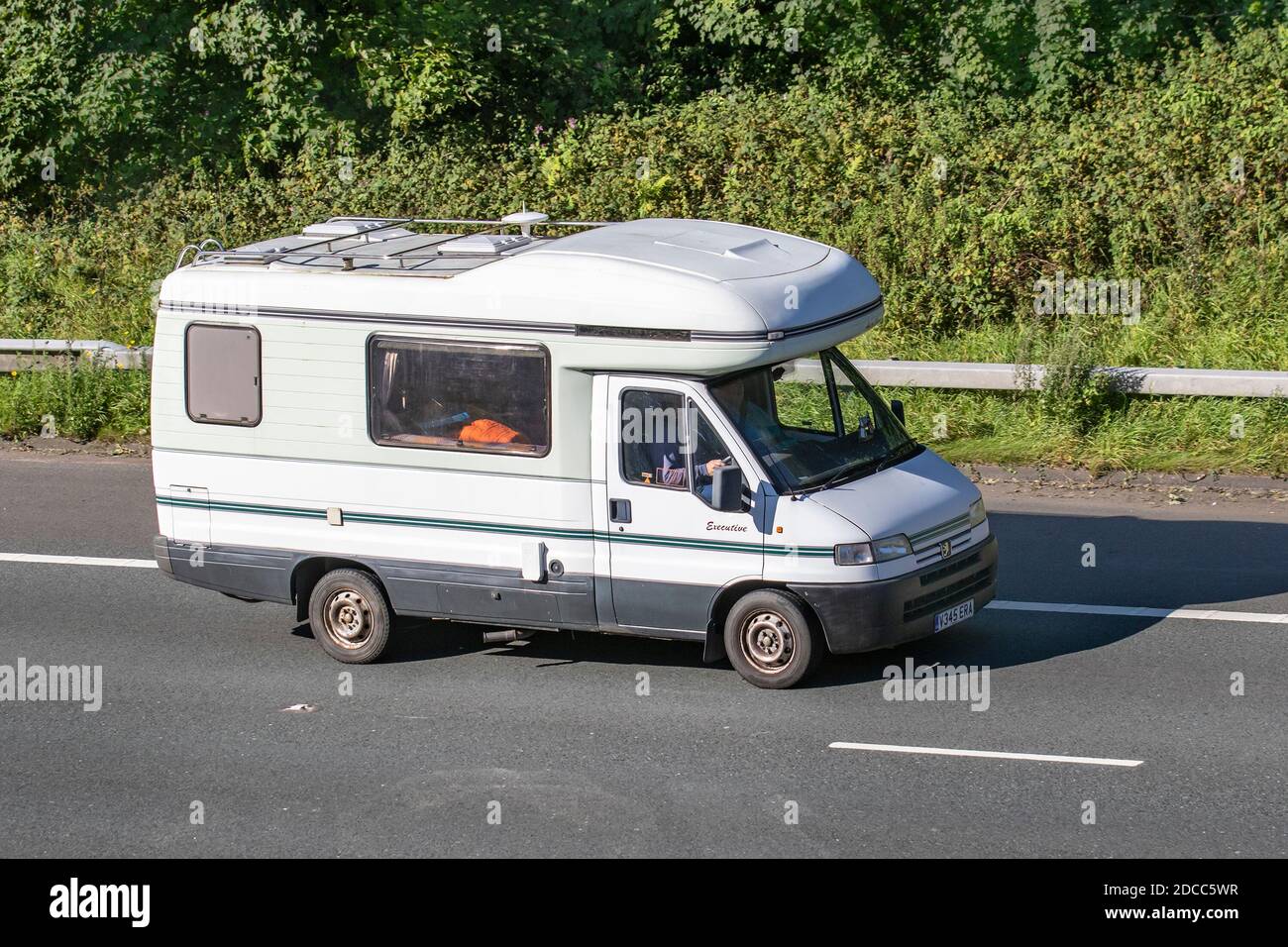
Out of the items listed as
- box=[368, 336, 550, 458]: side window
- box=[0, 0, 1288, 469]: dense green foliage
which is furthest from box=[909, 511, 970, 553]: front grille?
box=[0, 0, 1288, 469]: dense green foliage

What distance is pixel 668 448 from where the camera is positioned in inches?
381

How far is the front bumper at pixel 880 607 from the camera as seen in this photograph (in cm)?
933

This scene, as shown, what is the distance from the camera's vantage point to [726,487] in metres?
9.31

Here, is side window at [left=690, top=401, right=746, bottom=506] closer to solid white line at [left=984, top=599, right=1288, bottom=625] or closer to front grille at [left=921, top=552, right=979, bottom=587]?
front grille at [left=921, top=552, right=979, bottom=587]

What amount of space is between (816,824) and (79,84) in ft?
56.9

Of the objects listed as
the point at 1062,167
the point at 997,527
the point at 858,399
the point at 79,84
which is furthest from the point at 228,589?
the point at 79,84

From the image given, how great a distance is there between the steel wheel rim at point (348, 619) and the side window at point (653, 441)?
199cm

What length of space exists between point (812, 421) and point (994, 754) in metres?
2.50

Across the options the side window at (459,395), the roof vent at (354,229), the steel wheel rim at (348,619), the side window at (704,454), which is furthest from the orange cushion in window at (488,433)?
the roof vent at (354,229)

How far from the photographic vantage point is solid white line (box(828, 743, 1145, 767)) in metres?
8.51

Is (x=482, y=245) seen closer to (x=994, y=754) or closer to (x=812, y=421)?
(x=812, y=421)

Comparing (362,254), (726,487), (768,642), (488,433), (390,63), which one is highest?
(390,63)

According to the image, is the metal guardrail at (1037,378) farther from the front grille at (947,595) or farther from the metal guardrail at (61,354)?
the metal guardrail at (61,354)

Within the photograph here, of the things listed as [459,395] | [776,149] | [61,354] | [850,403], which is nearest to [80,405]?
[61,354]
